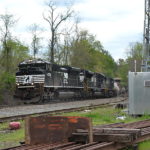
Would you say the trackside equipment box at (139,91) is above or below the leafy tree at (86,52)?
below

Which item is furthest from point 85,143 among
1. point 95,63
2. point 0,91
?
point 95,63

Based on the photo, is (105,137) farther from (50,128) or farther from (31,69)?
(31,69)

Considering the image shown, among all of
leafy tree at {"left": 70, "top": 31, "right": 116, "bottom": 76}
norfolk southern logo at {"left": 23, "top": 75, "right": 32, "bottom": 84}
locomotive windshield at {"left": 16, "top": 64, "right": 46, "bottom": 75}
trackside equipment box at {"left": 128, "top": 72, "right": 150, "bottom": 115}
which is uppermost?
leafy tree at {"left": 70, "top": 31, "right": 116, "bottom": 76}

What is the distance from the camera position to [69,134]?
655 centimetres

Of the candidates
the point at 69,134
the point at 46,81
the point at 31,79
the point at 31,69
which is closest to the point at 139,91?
the point at 69,134

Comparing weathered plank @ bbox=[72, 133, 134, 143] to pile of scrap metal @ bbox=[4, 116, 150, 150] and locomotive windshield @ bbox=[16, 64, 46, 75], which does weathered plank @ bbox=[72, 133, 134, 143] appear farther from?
locomotive windshield @ bbox=[16, 64, 46, 75]

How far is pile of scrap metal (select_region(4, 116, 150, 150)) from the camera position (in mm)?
6121

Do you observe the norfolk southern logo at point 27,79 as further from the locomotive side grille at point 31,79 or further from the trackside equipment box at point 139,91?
the trackside equipment box at point 139,91

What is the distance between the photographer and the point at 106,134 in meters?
6.21

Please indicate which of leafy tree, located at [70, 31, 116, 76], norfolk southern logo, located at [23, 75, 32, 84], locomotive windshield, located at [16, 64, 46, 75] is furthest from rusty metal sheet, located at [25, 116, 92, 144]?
leafy tree, located at [70, 31, 116, 76]

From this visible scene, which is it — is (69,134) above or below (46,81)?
below

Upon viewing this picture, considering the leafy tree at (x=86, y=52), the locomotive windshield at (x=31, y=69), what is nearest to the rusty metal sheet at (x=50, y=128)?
the locomotive windshield at (x=31, y=69)

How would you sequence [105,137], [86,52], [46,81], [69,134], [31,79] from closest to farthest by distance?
[105,137] < [69,134] < [46,81] < [31,79] < [86,52]

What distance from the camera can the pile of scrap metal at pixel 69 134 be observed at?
6121 mm
